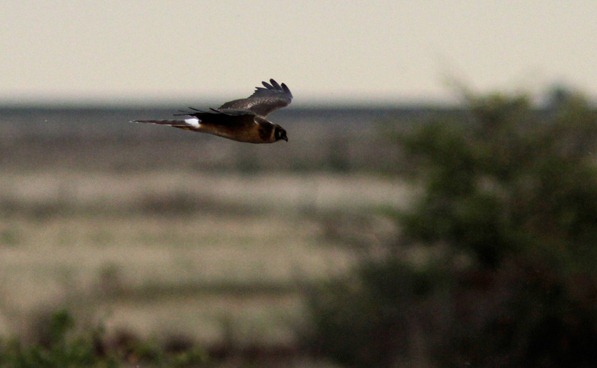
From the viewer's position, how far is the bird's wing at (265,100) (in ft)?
14.2

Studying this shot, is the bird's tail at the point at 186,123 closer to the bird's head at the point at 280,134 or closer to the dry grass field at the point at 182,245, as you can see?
the bird's head at the point at 280,134

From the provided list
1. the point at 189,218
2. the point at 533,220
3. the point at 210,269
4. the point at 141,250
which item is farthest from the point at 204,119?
the point at 189,218

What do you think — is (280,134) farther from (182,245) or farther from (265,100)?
(182,245)

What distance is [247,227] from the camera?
1059 inches

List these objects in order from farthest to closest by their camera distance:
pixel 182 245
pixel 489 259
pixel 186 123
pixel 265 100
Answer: pixel 182 245 → pixel 489 259 → pixel 265 100 → pixel 186 123

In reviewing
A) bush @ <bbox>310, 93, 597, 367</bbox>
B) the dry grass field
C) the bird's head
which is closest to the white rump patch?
the bird's head

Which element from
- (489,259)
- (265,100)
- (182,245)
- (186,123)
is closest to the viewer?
(186,123)

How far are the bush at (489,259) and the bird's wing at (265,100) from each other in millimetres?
7505

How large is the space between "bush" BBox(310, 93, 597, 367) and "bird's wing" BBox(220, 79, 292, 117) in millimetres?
7505

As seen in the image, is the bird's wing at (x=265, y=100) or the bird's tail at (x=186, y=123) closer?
the bird's tail at (x=186, y=123)

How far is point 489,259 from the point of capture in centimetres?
1570

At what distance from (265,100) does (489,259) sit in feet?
37.0

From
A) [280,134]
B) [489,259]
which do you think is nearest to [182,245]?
[489,259]

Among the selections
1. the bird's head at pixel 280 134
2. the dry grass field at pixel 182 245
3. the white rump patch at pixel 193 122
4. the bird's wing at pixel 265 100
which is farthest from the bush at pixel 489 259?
the white rump patch at pixel 193 122
